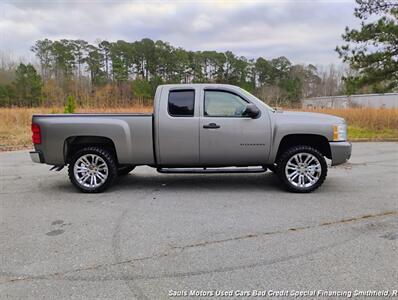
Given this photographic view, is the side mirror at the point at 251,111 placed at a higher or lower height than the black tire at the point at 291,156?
higher

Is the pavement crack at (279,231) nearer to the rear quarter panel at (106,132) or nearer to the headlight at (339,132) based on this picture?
the headlight at (339,132)

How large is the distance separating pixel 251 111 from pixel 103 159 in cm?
275

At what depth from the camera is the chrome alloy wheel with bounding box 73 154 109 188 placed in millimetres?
5879

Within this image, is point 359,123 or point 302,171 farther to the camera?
point 359,123

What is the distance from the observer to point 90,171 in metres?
5.92

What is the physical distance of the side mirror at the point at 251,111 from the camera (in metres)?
5.57

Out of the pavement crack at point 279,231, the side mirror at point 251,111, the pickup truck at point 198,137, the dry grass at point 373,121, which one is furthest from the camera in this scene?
the dry grass at point 373,121

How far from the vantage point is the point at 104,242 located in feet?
12.4

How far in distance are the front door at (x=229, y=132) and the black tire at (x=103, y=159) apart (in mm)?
1616

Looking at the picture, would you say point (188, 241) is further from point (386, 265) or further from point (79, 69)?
point (79, 69)

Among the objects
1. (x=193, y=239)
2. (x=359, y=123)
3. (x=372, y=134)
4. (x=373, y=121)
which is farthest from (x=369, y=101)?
(x=193, y=239)

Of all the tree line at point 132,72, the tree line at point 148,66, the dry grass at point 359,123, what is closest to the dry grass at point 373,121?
the dry grass at point 359,123

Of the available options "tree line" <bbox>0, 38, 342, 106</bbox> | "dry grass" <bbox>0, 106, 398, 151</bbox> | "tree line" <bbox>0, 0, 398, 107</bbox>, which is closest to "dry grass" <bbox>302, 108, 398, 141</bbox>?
"dry grass" <bbox>0, 106, 398, 151</bbox>

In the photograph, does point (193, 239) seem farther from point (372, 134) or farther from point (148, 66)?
point (148, 66)
